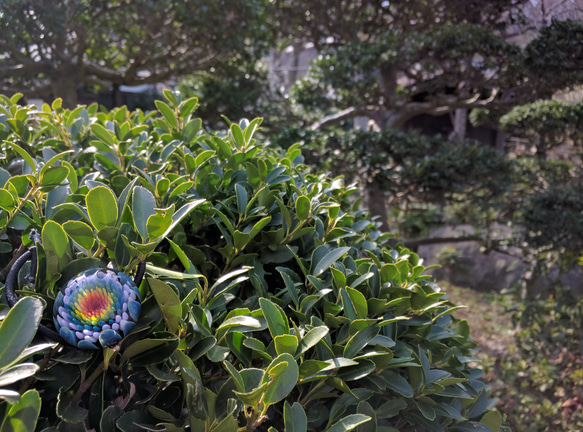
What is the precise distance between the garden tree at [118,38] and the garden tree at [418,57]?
2.55 feet

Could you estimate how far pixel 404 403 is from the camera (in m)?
0.86

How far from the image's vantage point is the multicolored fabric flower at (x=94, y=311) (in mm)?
598

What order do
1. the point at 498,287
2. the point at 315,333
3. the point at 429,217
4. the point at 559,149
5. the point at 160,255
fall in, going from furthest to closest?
the point at 429,217
the point at 498,287
the point at 559,149
the point at 160,255
the point at 315,333

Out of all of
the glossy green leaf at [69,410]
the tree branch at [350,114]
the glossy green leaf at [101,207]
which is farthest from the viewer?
the tree branch at [350,114]

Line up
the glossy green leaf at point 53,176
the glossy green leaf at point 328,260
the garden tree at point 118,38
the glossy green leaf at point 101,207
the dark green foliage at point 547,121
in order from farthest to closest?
the dark green foliage at point 547,121, the garden tree at point 118,38, the glossy green leaf at point 328,260, the glossy green leaf at point 53,176, the glossy green leaf at point 101,207

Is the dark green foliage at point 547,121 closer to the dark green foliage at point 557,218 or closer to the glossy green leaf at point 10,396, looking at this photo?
the dark green foliage at point 557,218

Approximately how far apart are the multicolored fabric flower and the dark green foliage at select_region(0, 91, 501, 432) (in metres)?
0.03

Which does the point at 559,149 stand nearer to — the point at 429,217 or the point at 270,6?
the point at 429,217

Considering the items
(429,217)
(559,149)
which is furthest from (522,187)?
(429,217)

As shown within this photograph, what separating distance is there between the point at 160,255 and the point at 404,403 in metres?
0.56

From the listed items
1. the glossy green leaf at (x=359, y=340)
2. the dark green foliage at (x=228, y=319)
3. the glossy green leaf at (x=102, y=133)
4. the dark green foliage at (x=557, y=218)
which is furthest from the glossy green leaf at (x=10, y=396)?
the dark green foliage at (x=557, y=218)

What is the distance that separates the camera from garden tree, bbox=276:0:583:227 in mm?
3801

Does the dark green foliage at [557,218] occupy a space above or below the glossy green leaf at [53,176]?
below

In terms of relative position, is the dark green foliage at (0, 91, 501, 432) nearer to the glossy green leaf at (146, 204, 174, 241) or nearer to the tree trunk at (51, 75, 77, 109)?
the glossy green leaf at (146, 204, 174, 241)
